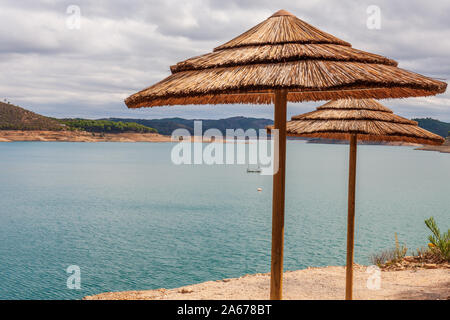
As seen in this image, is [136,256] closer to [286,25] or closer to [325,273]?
[325,273]

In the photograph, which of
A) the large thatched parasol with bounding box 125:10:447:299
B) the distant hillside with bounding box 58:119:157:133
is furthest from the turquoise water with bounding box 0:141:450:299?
the distant hillside with bounding box 58:119:157:133

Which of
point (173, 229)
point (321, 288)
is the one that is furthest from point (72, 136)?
point (321, 288)

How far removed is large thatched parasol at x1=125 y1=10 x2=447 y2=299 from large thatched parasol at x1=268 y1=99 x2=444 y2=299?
1495 millimetres

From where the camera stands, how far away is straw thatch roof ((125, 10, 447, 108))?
109 inches

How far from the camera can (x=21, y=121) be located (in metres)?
91.8

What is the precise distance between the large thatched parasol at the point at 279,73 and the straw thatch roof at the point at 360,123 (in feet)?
4.87

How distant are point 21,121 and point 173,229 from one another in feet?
280

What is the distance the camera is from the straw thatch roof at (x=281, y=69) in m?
2.78

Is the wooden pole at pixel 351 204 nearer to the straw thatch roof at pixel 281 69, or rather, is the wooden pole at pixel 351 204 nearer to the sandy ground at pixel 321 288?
the sandy ground at pixel 321 288

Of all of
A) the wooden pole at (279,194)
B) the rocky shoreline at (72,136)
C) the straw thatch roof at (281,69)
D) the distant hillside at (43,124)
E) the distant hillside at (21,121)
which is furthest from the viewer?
the distant hillside at (43,124)
